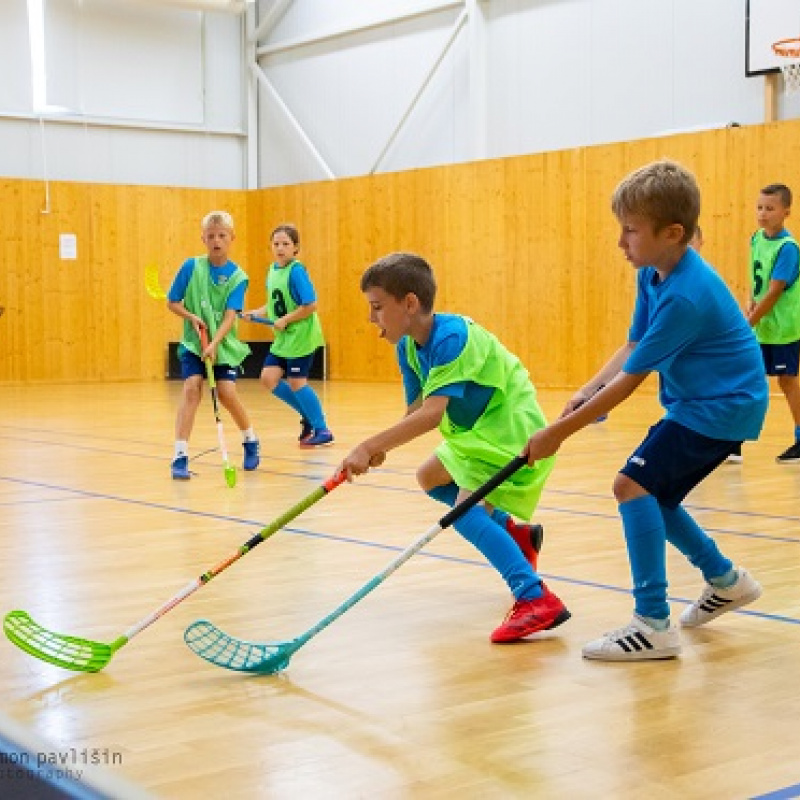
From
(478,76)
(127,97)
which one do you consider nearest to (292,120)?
(127,97)

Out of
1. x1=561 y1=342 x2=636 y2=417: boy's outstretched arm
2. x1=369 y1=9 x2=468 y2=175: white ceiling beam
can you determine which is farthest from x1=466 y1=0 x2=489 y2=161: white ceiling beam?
x1=561 y1=342 x2=636 y2=417: boy's outstretched arm

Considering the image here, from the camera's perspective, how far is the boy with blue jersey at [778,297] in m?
7.22

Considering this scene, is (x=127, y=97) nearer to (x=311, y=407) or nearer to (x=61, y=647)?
(x=311, y=407)

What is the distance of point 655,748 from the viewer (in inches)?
99.1

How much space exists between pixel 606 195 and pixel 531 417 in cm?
1008

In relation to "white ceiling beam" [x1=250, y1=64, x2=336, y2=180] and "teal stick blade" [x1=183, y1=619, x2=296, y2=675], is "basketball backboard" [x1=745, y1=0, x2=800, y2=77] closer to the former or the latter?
"white ceiling beam" [x1=250, y1=64, x2=336, y2=180]

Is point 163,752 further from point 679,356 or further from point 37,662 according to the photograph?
point 679,356

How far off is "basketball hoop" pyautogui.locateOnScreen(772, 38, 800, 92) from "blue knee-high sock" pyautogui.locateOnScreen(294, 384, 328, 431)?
18.2 ft

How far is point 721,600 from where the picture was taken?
348 cm

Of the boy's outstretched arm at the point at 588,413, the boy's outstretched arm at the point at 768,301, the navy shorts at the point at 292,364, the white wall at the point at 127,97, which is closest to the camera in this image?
the boy's outstretched arm at the point at 588,413

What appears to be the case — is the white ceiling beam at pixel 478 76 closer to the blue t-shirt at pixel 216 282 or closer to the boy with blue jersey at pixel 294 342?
the boy with blue jersey at pixel 294 342

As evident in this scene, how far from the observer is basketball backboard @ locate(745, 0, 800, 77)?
38.5ft

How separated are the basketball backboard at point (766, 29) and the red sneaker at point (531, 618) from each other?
9431 millimetres

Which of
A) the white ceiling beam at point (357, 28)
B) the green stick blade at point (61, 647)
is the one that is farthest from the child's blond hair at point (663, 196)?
the white ceiling beam at point (357, 28)
